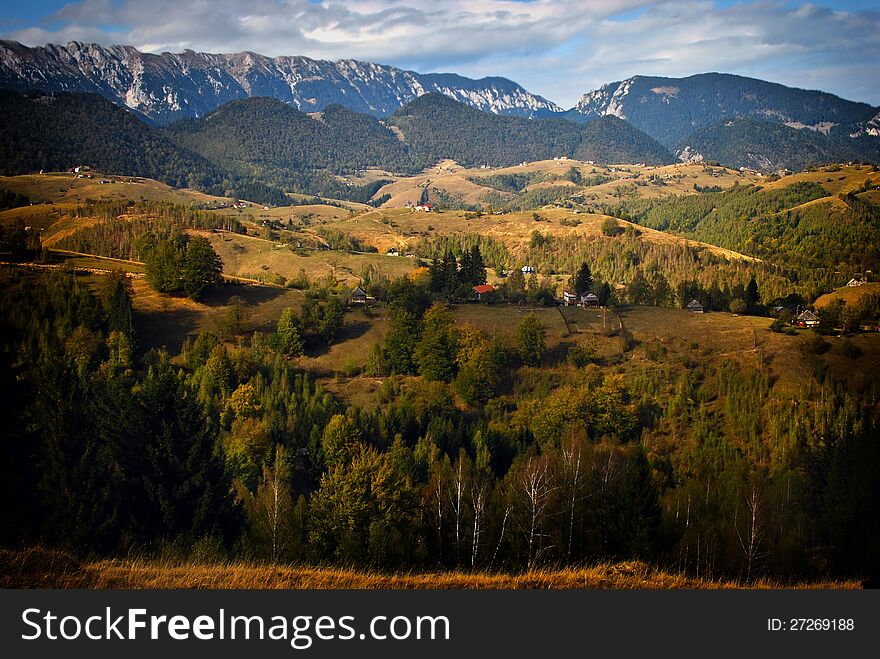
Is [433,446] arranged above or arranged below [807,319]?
below

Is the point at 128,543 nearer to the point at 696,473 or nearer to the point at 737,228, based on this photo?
the point at 696,473

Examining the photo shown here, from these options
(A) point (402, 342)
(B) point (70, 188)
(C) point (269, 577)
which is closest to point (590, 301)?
(A) point (402, 342)


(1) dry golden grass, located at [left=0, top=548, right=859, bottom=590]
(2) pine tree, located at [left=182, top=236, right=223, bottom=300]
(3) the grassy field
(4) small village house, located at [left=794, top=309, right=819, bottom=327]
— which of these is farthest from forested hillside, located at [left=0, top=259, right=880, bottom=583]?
(2) pine tree, located at [left=182, top=236, right=223, bottom=300]

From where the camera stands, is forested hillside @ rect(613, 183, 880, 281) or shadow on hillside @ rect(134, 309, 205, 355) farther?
forested hillside @ rect(613, 183, 880, 281)

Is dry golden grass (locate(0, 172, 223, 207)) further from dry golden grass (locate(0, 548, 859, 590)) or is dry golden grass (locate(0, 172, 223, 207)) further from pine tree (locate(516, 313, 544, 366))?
dry golden grass (locate(0, 548, 859, 590))

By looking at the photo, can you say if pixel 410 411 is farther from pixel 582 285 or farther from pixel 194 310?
A: pixel 582 285

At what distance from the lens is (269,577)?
1559 cm

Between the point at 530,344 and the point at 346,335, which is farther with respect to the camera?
the point at 346,335

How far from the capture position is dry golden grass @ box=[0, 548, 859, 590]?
14766mm

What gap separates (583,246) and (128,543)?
14936 centimetres

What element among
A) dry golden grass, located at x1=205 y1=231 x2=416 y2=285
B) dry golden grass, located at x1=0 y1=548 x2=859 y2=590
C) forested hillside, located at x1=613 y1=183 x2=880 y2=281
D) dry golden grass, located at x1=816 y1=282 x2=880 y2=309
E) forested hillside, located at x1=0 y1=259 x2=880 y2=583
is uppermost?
forested hillside, located at x1=613 y1=183 x2=880 y2=281

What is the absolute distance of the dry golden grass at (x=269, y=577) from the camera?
14.8 metres

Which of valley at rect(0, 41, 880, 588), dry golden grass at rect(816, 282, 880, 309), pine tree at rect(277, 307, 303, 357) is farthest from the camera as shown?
dry golden grass at rect(816, 282, 880, 309)

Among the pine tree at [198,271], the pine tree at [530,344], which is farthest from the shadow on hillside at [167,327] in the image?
the pine tree at [530,344]
